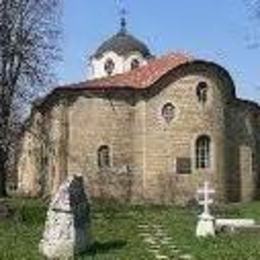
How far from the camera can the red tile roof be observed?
39906 mm

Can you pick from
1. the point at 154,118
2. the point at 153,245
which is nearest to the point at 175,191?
the point at 154,118

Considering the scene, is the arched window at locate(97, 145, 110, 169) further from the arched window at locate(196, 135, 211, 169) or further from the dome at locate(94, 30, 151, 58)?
the dome at locate(94, 30, 151, 58)

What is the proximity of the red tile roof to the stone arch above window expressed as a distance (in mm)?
1237

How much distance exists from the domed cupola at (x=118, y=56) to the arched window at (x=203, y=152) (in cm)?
1371

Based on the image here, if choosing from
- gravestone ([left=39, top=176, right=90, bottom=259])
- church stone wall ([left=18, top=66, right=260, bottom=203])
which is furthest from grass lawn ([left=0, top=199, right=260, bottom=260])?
church stone wall ([left=18, top=66, right=260, bottom=203])

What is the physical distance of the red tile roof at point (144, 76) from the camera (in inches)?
1571

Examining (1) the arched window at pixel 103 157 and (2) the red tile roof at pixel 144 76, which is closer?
(2) the red tile roof at pixel 144 76

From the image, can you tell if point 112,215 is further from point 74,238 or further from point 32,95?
point 74,238

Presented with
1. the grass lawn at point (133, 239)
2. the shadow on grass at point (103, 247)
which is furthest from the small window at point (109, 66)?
the shadow on grass at point (103, 247)

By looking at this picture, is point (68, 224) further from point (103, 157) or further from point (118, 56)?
point (118, 56)

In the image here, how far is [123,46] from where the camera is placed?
53531 mm

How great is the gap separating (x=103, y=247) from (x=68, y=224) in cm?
126

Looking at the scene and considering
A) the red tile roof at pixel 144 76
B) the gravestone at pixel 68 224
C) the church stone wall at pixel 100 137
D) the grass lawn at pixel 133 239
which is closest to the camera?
the gravestone at pixel 68 224

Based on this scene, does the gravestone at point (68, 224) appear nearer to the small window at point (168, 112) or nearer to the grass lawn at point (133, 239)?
the grass lawn at point (133, 239)
